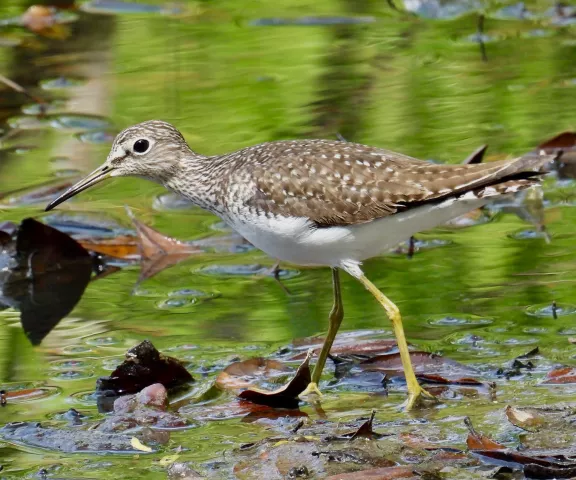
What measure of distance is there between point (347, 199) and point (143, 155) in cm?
149

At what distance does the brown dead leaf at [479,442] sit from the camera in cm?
513

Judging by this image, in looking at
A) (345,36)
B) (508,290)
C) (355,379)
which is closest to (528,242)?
(508,290)

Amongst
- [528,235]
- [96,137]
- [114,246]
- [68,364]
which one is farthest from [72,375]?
[96,137]

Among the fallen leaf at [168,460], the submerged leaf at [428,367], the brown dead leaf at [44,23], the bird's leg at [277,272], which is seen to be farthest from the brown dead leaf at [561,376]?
the brown dead leaf at [44,23]

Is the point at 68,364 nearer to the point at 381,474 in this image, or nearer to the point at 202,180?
the point at 202,180

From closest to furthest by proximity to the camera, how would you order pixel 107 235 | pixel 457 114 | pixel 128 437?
pixel 128 437, pixel 107 235, pixel 457 114

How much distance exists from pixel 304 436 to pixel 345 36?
8.10m

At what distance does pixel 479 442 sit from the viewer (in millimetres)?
5156

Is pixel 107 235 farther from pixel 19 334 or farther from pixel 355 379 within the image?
pixel 355 379

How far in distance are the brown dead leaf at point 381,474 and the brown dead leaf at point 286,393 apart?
1.06 m

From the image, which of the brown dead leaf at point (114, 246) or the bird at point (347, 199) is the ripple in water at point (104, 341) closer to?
the bird at point (347, 199)

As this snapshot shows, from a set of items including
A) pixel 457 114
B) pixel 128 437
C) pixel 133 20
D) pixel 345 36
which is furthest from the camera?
pixel 133 20

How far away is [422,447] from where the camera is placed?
209 inches

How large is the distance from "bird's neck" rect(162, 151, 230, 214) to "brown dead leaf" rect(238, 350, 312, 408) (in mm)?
1107
